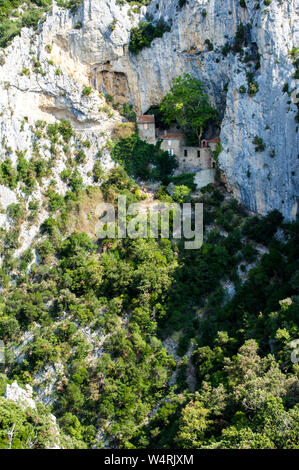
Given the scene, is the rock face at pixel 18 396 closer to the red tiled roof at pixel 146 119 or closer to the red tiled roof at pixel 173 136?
the red tiled roof at pixel 173 136

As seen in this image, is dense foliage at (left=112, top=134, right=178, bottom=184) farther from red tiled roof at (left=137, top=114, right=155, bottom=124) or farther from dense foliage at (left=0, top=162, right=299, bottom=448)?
dense foliage at (left=0, top=162, right=299, bottom=448)

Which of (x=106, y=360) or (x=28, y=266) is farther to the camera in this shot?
(x=28, y=266)

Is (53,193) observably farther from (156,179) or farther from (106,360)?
(106,360)

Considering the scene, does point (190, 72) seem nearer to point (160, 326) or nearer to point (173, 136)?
point (173, 136)

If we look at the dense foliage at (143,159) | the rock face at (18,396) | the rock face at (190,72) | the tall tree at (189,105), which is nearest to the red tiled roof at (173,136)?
the dense foliage at (143,159)

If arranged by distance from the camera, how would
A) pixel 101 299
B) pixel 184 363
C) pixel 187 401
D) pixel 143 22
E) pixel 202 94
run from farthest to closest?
1. pixel 143 22
2. pixel 202 94
3. pixel 101 299
4. pixel 184 363
5. pixel 187 401

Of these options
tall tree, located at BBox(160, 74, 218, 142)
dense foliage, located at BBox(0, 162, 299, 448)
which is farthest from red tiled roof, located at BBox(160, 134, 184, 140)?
dense foliage, located at BBox(0, 162, 299, 448)

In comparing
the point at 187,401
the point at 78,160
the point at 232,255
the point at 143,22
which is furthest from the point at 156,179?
the point at 187,401

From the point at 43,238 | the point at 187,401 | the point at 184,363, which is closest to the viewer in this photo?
the point at 187,401
